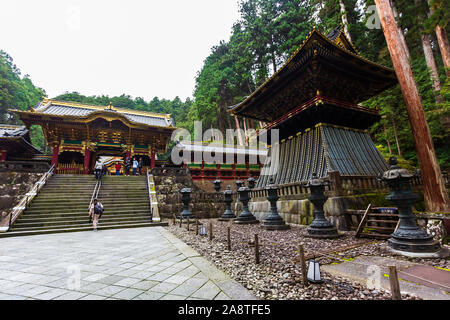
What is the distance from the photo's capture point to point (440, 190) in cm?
651

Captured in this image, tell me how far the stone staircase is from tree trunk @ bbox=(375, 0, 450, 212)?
36.7ft

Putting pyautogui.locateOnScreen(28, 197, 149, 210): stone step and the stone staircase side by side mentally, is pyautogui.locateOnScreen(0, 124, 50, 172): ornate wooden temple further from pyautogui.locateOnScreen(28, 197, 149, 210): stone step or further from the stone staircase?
pyautogui.locateOnScreen(28, 197, 149, 210): stone step

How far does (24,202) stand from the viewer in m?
9.73

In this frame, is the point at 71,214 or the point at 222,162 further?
the point at 222,162

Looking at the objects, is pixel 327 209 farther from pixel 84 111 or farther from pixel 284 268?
pixel 84 111

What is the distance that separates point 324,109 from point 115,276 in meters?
10.7

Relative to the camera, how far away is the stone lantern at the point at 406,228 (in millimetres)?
3717

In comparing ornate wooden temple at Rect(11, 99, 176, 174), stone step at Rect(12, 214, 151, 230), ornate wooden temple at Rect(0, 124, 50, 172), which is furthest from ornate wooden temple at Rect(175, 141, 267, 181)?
ornate wooden temple at Rect(0, 124, 50, 172)

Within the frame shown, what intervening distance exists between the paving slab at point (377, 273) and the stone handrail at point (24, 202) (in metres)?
11.7

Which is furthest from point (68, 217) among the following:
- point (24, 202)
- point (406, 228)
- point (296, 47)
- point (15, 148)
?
point (296, 47)
